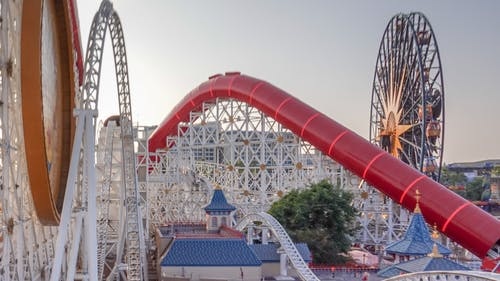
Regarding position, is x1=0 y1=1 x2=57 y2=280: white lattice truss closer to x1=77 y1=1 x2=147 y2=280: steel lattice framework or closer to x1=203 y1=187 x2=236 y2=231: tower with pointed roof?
x1=77 y1=1 x2=147 y2=280: steel lattice framework

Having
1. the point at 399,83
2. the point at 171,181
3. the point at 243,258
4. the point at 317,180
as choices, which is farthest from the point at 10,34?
the point at 399,83

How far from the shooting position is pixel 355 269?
88.6 feet

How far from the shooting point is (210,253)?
23.1 m

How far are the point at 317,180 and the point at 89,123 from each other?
936 inches

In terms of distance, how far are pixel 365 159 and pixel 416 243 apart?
8.33 metres

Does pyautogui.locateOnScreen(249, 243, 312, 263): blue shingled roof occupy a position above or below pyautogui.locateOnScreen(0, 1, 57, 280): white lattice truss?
below

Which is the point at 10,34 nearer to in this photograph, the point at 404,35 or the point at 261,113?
the point at 261,113

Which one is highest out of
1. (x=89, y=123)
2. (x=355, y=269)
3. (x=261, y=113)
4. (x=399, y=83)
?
(x=399, y=83)

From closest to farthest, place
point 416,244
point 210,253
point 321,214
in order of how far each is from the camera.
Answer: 1. point 416,244
2. point 210,253
3. point 321,214

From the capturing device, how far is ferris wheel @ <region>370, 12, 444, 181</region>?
136 feet

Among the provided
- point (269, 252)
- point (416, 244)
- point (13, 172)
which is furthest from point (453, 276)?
point (269, 252)

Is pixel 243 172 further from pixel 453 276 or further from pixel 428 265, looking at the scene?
pixel 453 276

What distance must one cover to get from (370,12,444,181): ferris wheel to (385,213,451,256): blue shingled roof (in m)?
17.7

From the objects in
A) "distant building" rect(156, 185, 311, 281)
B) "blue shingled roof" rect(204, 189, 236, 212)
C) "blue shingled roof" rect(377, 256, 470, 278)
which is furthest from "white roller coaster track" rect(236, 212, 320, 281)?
"blue shingled roof" rect(377, 256, 470, 278)
